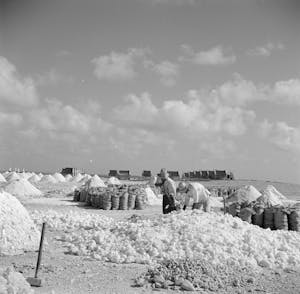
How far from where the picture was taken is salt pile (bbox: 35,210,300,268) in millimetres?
4781

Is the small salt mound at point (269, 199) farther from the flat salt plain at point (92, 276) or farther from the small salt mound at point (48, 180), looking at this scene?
the small salt mound at point (48, 180)

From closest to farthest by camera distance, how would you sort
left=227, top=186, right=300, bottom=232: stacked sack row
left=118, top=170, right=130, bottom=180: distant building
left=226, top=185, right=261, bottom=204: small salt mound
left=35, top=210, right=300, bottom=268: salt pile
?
1. left=35, top=210, right=300, bottom=268: salt pile
2. left=227, top=186, right=300, bottom=232: stacked sack row
3. left=226, top=185, right=261, bottom=204: small salt mound
4. left=118, top=170, right=130, bottom=180: distant building

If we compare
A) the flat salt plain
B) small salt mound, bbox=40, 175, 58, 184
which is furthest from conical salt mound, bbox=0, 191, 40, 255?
small salt mound, bbox=40, 175, 58, 184

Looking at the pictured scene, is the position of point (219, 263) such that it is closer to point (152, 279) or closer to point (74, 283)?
point (152, 279)

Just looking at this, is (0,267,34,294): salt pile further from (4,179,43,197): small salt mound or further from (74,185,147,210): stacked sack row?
(4,179,43,197): small salt mound

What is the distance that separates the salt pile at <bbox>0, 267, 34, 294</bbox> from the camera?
3.00 m

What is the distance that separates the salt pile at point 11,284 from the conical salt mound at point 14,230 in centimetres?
175

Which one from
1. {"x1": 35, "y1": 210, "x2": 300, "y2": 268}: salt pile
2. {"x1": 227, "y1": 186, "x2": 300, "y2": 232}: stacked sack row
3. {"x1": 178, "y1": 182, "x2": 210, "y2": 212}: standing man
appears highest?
{"x1": 178, "y1": 182, "x2": 210, "y2": 212}: standing man

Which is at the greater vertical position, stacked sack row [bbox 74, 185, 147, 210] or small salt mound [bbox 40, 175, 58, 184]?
small salt mound [bbox 40, 175, 58, 184]

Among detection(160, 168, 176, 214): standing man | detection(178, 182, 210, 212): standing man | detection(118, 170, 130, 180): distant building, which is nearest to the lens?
detection(160, 168, 176, 214): standing man

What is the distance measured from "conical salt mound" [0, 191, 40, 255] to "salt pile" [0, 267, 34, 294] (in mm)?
1748

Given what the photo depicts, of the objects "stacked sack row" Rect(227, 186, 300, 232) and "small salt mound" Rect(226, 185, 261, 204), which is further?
"small salt mound" Rect(226, 185, 261, 204)

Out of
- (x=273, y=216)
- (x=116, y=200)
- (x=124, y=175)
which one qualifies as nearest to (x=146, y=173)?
(x=124, y=175)

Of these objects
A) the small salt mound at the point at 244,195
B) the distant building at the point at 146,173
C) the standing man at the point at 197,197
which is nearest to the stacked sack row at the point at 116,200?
the small salt mound at the point at 244,195
